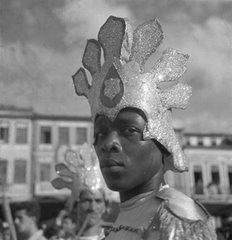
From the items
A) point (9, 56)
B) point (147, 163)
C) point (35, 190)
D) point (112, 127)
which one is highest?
point (35, 190)

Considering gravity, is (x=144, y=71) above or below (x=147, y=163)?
above

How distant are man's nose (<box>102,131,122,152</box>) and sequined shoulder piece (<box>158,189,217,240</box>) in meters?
0.24

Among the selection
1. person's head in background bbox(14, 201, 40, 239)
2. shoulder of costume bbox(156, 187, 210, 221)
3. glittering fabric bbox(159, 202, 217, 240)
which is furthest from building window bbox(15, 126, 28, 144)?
glittering fabric bbox(159, 202, 217, 240)

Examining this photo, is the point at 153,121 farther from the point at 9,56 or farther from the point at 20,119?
the point at 20,119

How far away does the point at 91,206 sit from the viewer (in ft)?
10.4

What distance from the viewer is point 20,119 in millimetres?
21703

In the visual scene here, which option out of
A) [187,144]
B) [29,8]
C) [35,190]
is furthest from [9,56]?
[187,144]

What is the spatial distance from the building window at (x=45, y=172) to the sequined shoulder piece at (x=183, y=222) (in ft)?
69.2

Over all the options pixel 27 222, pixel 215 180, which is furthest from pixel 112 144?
pixel 215 180

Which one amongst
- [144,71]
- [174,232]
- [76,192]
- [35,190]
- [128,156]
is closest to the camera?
[174,232]

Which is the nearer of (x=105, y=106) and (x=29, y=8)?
(x=105, y=106)

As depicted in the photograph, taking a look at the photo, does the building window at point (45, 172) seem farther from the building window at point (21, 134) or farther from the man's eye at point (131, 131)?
the man's eye at point (131, 131)

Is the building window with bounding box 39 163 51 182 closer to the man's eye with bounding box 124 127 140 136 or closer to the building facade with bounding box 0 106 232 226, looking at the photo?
the building facade with bounding box 0 106 232 226

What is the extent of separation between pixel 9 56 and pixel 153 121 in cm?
170
